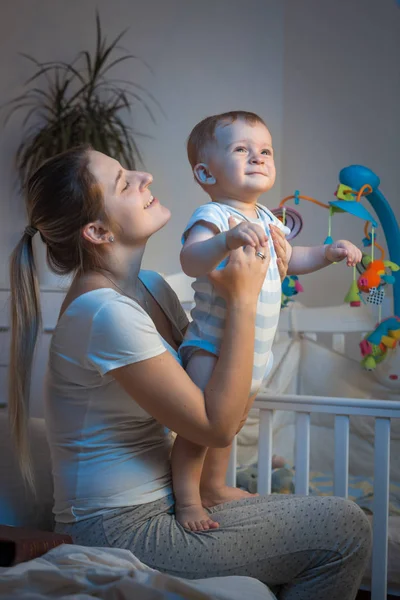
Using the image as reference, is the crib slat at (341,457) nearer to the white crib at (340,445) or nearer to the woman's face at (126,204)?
the white crib at (340,445)

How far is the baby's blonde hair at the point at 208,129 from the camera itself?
1168 mm

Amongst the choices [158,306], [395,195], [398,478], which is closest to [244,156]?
[158,306]

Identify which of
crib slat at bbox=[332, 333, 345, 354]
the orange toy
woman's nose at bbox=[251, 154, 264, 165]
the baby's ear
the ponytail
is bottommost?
crib slat at bbox=[332, 333, 345, 354]

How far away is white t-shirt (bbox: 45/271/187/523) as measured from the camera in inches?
39.0

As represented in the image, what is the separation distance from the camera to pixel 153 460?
108 centimetres

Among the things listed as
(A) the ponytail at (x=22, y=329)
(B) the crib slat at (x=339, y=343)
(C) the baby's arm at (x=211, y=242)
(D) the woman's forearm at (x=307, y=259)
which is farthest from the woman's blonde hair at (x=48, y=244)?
(B) the crib slat at (x=339, y=343)

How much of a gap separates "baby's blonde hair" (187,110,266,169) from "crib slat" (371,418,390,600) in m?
0.59

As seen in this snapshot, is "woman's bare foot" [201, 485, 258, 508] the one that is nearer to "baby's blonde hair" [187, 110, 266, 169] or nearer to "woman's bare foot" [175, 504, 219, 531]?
"woman's bare foot" [175, 504, 219, 531]

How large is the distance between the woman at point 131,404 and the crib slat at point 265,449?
286 millimetres

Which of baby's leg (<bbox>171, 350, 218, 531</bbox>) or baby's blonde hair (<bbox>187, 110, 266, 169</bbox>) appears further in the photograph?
baby's blonde hair (<bbox>187, 110, 266, 169</bbox>)

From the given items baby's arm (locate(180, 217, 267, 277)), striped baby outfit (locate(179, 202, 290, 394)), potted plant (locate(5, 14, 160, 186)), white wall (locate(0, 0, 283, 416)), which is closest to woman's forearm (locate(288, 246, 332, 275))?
striped baby outfit (locate(179, 202, 290, 394))

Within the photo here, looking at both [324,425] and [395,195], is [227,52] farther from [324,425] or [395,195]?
[324,425]

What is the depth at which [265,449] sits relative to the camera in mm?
1412

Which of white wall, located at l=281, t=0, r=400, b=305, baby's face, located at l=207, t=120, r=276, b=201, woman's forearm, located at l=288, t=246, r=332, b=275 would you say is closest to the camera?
baby's face, located at l=207, t=120, r=276, b=201
